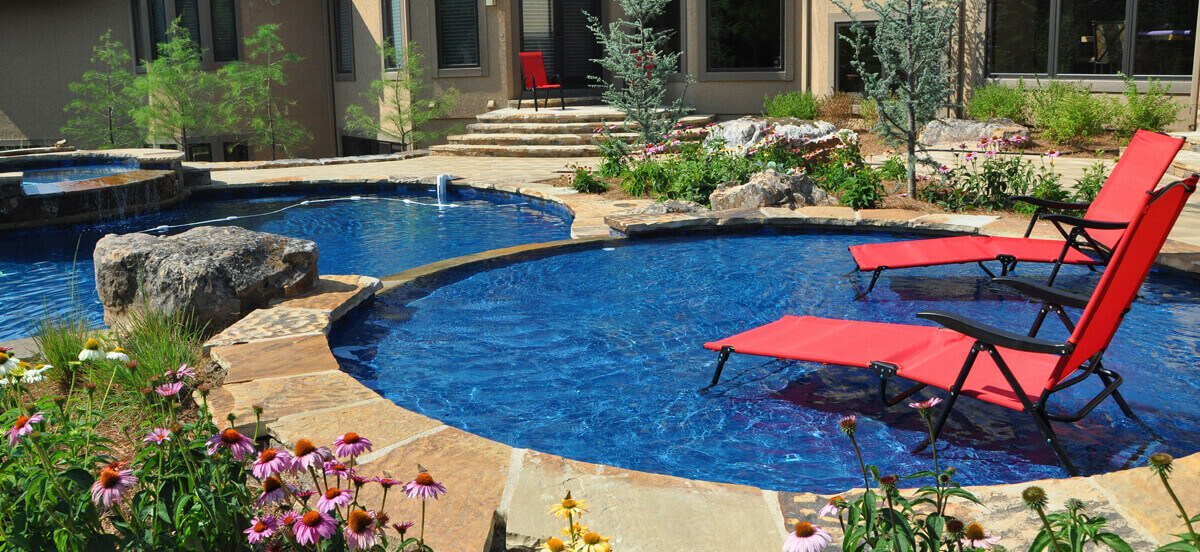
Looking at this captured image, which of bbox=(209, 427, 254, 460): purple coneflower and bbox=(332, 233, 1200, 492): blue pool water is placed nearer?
bbox=(209, 427, 254, 460): purple coneflower

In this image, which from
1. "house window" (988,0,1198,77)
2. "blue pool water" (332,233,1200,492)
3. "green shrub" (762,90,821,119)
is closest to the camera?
"blue pool water" (332,233,1200,492)

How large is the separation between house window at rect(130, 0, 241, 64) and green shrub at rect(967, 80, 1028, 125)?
42.0 feet

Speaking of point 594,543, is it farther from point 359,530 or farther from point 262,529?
point 262,529

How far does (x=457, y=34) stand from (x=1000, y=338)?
1486 centimetres

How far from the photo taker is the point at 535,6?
56.3 ft

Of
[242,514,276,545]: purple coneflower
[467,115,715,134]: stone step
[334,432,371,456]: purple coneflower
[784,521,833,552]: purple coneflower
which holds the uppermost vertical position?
[467,115,715,134]: stone step

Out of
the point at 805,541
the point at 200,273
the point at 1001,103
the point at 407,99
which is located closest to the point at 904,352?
the point at 805,541

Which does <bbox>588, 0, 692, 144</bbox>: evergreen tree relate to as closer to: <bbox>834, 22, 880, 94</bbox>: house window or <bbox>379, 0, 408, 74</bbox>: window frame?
<bbox>834, 22, 880, 94</bbox>: house window

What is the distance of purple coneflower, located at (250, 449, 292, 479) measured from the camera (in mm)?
1898

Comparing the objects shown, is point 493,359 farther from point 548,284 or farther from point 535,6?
point 535,6

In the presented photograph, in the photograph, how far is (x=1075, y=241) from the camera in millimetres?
5777

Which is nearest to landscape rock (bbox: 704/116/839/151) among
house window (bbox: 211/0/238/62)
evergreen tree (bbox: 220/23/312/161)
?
evergreen tree (bbox: 220/23/312/161)

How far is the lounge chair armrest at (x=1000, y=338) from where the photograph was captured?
316 cm

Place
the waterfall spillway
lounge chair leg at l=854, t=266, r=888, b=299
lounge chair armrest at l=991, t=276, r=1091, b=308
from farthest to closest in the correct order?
the waterfall spillway, lounge chair leg at l=854, t=266, r=888, b=299, lounge chair armrest at l=991, t=276, r=1091, b=308
